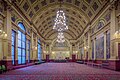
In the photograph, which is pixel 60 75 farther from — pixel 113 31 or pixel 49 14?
pixel 49 14

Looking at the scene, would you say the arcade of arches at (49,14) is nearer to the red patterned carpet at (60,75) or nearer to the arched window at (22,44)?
the arched window at (22,44)

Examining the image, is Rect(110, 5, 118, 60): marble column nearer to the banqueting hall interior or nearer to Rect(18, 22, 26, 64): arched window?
the banqueting hall interior

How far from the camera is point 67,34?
4541 cm

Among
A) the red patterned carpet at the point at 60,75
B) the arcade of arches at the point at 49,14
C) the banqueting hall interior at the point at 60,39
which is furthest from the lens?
the arcade of arches at the point at 49,14

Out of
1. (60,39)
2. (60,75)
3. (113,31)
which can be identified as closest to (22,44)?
(60,39)

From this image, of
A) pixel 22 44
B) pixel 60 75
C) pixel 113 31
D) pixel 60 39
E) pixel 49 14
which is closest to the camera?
pixel 60 75

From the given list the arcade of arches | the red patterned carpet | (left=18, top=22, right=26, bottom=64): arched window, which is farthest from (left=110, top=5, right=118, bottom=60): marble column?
(left=18, top=22, right=26, bottom=64): arched window

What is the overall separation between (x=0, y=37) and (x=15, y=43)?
644 centimetres

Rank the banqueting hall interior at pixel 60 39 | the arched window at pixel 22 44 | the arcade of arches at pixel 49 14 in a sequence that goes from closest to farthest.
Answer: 1. the banqueting hall interior at pixel 60 39
2. the arcade of arches at pixel 49 14
3. the arched window at pixel 22 44

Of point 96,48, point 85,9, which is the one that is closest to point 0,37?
point 96,48

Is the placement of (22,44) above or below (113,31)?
below

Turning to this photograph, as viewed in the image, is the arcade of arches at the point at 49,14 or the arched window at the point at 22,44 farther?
the arched window at the point at 22,44

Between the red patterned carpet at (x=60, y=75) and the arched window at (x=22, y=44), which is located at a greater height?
the arched window at (x=22, y=44)

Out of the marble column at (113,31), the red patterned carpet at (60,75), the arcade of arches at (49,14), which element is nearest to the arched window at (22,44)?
the arcade of arches at (49,14)
